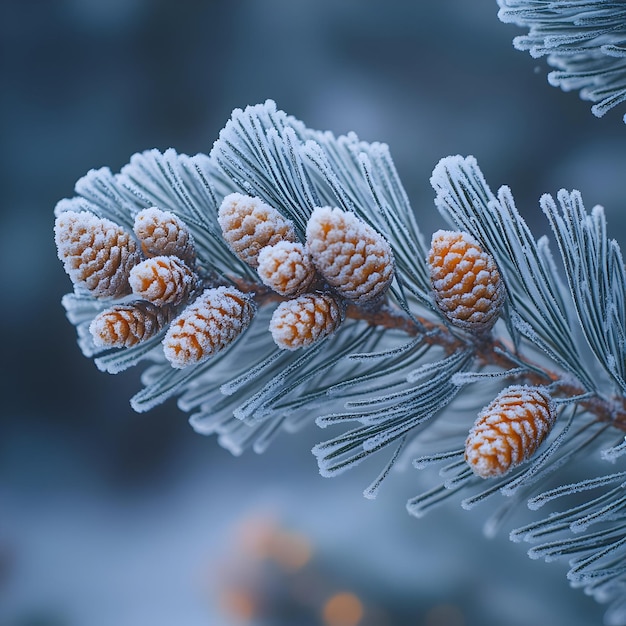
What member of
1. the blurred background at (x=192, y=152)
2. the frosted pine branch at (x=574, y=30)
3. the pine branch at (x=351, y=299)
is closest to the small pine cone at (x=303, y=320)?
the pine branch at (x=351, y=299)

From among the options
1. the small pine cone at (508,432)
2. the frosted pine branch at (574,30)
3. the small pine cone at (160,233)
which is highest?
the frosted pine branch at (574,30)

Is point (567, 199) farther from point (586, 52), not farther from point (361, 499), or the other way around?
point (361, 499)

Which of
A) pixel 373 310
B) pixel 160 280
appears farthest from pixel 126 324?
pixel 373 310

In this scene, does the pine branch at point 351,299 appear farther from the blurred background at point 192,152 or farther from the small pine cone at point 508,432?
the blurred background at point 192,152

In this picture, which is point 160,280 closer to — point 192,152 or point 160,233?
point 160,233

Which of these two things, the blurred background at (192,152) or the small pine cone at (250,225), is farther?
the blurred background at (192,152)

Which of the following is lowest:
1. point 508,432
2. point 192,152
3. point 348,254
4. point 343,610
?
point 343,610

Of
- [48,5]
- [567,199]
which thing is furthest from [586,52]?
[48,5]
